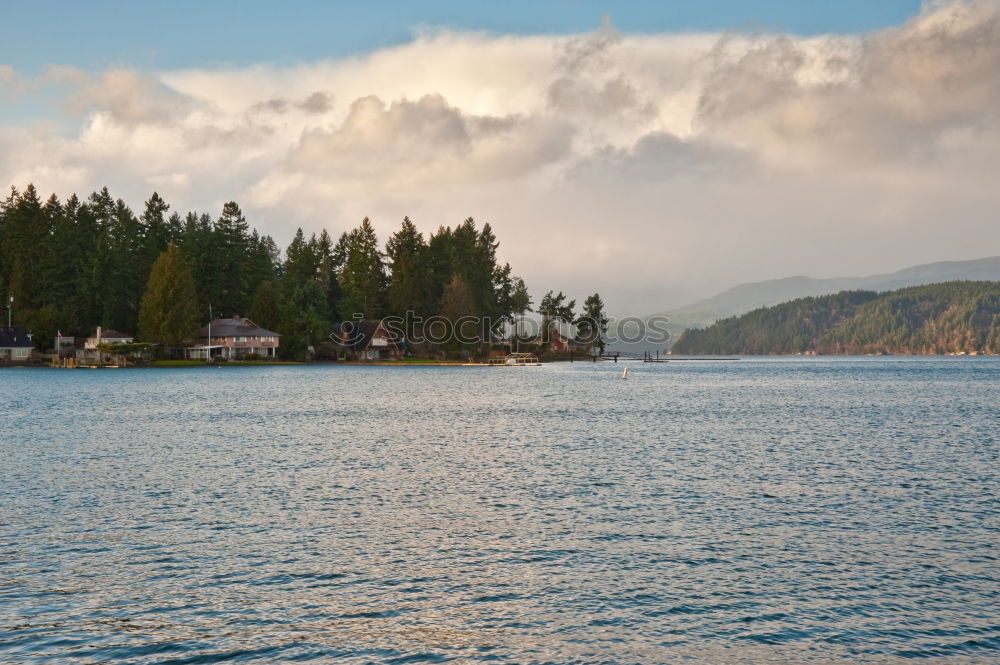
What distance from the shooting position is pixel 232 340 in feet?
563

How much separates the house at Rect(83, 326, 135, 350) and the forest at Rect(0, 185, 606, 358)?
3150 millimetres

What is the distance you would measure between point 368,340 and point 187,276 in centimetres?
4635

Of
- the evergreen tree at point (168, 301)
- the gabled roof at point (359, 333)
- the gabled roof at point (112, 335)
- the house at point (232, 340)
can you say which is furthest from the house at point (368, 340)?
the gabled roof at point (112, 335)

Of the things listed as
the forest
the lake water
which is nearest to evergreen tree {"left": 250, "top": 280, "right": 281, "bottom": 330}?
the forest

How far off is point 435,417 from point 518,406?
583 inches

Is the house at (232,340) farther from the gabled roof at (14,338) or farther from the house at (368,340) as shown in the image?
the gabled roof at (14,338)

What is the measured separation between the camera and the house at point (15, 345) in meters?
154

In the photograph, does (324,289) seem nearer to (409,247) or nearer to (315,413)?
(409,247)

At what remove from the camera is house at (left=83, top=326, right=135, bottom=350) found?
6270 inches

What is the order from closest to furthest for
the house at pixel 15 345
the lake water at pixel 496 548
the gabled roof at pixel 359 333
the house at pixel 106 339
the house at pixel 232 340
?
the lake water at pixel 496 548, the house at pixel 15 345, the house at pixel 106 339, the house at pixel 232 340, the gabled roof at pixel 359 333

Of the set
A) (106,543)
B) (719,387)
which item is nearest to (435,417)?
(106,543)

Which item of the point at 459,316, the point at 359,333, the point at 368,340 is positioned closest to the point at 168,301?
the point at 359,333

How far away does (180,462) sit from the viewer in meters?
39.2

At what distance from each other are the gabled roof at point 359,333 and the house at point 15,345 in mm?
64357
